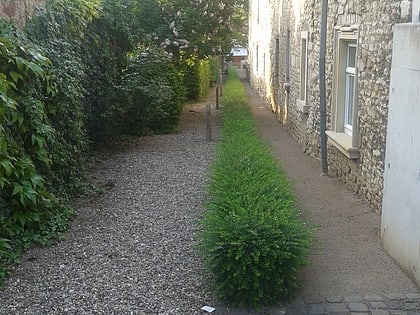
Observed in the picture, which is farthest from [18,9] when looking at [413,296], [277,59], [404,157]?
[277,59]

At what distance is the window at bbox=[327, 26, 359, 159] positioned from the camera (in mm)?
7316

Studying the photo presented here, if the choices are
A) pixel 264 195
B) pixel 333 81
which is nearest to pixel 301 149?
pixel 333 81

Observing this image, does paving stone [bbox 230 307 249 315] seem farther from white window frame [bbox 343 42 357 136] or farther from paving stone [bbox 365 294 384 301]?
white window frame [bbox 343 42 357 136]

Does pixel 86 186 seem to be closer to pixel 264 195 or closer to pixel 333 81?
pixel 264 195

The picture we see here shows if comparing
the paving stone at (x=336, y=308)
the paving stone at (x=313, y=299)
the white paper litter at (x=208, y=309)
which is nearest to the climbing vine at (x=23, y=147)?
the white paper litter at (x=208, y=309)

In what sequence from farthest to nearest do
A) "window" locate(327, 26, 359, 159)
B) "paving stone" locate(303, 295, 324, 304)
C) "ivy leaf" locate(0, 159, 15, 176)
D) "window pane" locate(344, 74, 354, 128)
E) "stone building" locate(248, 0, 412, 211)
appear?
"window pane" locate(344, 74, 354, 128) → "window" locate(327, 26, 359, 159) → "stone building" locate(248, 0, 412, 211) → "ivy leaf" locate(0, 159, 15, 176) → "paving stone" locate(303, 295, 324, 304)

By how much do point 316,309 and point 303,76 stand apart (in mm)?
7558

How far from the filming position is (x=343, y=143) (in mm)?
7176

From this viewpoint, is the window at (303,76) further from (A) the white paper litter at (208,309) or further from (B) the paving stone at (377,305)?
(A) the white paper litter at (208,309)

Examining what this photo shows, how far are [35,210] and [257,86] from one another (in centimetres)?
1931

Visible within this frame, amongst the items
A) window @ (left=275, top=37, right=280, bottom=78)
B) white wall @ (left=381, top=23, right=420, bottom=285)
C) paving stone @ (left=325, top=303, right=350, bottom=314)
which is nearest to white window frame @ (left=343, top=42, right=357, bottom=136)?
white wall @ (left=381, top=23, right=420, bottom=285)

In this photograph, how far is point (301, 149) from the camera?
1066 cm

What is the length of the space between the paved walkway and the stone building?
38 centimetres

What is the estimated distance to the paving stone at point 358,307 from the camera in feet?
12.7
